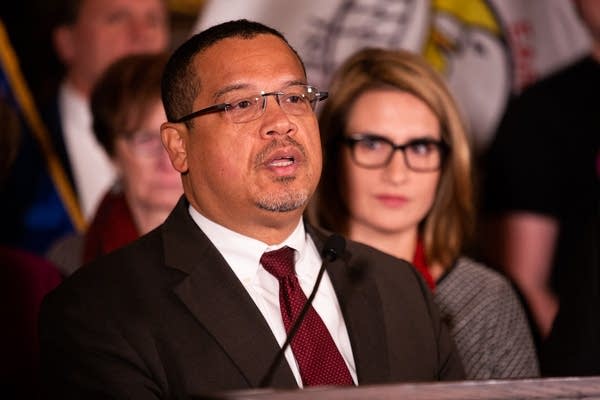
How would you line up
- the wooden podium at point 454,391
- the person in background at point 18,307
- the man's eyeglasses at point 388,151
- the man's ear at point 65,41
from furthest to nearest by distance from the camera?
the man's ear at point 65,41
the man's eyeglasses at point 388,151
the person in background at point 18,307
the wooden podium at point 454,391

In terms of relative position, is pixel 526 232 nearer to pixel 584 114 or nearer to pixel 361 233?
pixel 584 114

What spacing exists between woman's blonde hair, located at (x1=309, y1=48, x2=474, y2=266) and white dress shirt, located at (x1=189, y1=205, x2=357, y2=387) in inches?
37.8

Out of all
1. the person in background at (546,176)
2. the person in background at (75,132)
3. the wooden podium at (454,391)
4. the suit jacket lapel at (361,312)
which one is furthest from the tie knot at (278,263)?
the person in background at (75,132)

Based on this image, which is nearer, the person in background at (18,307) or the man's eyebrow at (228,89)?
the man's eyebrow at (228,89)

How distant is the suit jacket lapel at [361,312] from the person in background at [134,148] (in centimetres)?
109

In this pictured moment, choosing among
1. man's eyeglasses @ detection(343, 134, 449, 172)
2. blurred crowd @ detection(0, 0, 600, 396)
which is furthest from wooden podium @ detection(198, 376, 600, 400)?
man's eyeglasses @ detection(343, 134, 449, 172)

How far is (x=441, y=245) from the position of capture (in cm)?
322

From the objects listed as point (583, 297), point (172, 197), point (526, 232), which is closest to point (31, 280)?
point (172, 197)

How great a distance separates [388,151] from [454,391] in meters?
1.45

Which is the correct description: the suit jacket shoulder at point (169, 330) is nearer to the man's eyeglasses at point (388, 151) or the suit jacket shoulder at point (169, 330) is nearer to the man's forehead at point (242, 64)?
the man's forehead at point (242, 64)

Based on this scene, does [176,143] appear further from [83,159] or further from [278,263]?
[83,159]

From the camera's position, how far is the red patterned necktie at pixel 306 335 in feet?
6.88

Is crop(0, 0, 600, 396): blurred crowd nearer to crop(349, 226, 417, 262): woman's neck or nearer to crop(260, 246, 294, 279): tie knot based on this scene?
crop(349, 226, 417, 262): woman's neck

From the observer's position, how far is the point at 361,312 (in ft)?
7.33
